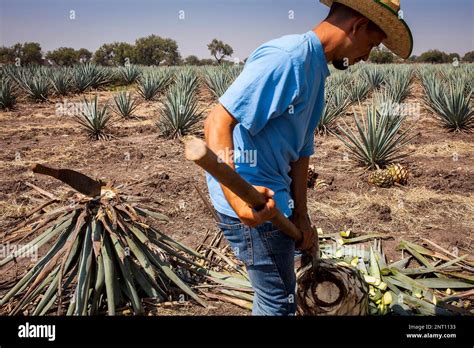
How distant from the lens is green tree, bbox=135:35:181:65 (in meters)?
52.9

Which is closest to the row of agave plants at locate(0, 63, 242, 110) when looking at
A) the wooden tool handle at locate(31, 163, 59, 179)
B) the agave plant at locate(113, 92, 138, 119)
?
the agave plant at locate(113, 92, 138, 119)

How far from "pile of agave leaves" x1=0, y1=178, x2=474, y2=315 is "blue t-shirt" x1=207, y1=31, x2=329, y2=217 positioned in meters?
1.11

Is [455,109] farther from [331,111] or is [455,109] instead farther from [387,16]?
[387,16]

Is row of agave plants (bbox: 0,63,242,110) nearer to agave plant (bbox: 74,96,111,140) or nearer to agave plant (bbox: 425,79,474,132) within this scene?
agave plant (bbox: 74,96,111,140)

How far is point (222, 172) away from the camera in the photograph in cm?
113

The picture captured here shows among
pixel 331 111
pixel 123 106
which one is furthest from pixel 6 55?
pixel 331 111

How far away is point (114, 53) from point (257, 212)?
57.2 m

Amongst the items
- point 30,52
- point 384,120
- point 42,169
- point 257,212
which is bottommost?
point 257,212

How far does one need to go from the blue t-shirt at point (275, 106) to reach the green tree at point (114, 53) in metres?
52.4

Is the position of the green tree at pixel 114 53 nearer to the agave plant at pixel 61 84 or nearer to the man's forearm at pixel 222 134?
the agave plant at pixel 61 84

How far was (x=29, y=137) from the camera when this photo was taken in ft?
25.8

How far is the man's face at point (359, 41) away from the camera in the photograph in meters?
1.48
